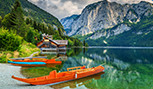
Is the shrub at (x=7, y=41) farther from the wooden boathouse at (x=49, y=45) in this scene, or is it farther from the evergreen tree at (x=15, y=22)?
the wooden boathouse at (x=49, y=45)

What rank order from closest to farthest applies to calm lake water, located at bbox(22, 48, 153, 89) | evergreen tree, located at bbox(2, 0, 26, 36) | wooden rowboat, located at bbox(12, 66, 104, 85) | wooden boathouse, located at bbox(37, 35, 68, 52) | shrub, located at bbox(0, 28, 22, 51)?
wooden rowboat, located at bbox(12, 66, 104, 85) → calm lake water, located at bbox(22, 48, 153, 89) → shrub, located at bbox(0, 28, 22, 51) → evergreen tree, located at bbox(2, 0, 26, 36) → wooden boathouse, located at bbox(37, 35, 68, 52)

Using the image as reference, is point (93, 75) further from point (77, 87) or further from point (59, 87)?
point (59, 87)

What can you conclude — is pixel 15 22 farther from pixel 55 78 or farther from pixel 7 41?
pixel 55 78

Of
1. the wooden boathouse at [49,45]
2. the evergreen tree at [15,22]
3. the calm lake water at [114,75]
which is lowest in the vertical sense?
the calm lake water at [114,75]

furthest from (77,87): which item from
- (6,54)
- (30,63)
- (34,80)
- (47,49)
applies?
(47,49)

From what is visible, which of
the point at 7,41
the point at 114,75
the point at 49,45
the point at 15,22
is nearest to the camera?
the point at 114,75

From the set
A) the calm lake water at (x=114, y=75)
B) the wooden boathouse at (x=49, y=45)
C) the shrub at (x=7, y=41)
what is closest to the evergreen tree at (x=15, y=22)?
the wooden boathouse at (x=49, y=45)

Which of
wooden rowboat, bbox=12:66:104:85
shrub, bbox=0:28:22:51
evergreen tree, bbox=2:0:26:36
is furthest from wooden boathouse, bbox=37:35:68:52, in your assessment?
wooden rowboat, bbox=12:66:104:85

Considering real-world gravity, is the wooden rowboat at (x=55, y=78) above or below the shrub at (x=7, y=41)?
below

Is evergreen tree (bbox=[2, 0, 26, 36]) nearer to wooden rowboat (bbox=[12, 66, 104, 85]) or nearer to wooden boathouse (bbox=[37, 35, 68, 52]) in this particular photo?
wooden boathouse (bbox=[37, 35, 68, 52])

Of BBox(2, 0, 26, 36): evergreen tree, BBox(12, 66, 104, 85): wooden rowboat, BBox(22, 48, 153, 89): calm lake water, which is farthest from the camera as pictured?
BBox(2, 0, 26, 36): evergreen tree

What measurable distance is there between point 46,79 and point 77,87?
417cm

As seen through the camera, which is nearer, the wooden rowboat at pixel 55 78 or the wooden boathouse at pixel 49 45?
the wooden rowboat at pixel 55 78

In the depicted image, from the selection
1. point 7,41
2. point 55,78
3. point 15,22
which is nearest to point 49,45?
point 15,22
